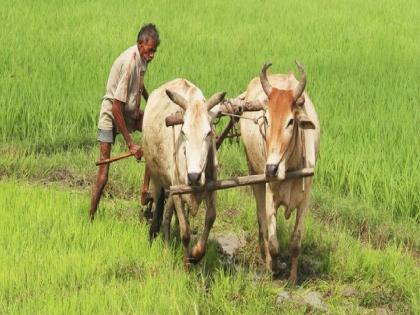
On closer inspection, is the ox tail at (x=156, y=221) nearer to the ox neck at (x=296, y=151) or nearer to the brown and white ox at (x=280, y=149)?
the brown and white ox at (x=280, y=149)

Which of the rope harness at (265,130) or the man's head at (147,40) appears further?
the man's head at (147,40)

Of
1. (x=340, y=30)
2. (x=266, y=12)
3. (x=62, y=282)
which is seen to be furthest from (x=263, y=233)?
(x=266, y=12)

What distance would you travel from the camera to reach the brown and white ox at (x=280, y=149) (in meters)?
4.31

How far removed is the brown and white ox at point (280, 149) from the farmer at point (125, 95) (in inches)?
28.7

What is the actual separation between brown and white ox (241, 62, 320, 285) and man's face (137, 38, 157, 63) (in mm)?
705

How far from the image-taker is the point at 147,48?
5293 millimetres

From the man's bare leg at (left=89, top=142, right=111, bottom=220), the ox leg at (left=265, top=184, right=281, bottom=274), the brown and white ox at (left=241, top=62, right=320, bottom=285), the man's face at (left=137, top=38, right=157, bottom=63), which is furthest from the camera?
the man's bare leg at (left=89, top=142, right=111, bottom=220)

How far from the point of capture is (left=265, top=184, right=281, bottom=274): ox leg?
183 inches

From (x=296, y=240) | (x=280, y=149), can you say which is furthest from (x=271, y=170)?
(x=296, y=240)

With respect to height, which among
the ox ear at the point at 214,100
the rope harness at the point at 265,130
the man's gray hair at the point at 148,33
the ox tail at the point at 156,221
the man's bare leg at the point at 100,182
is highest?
the man's gray hair at the point at 148,33

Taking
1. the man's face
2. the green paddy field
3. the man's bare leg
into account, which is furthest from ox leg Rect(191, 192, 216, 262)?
the man's face

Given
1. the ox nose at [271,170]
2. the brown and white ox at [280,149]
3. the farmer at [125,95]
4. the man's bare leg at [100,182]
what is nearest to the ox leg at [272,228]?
the brown and white ox at [280,149]

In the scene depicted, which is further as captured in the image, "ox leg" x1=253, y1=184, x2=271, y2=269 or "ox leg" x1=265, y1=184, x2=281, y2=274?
"ox leg" x1=253, y1=184, x2=271, y2=269

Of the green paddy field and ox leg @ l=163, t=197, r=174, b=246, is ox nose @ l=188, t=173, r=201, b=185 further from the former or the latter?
ox leg @ l=163, t=197, r=174, b=246
